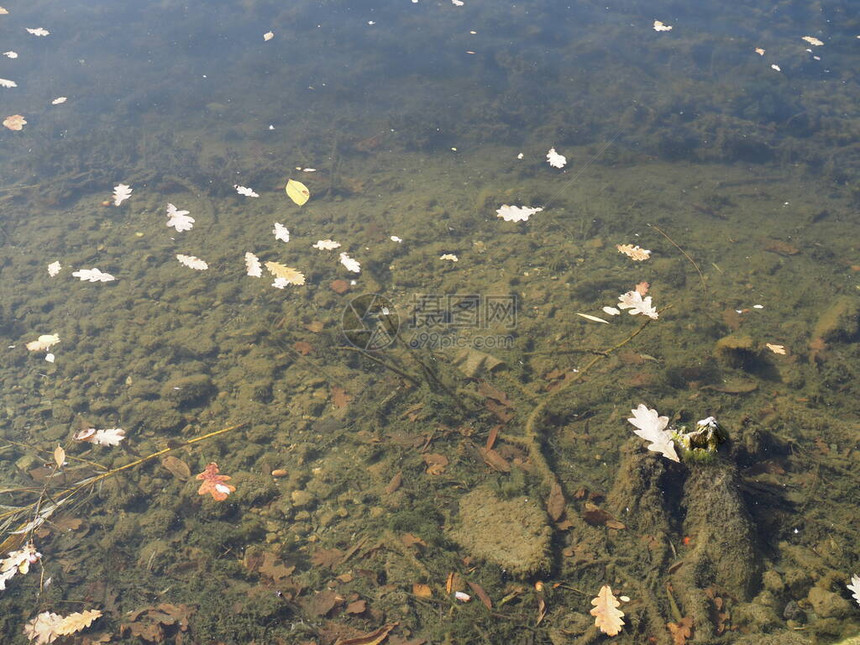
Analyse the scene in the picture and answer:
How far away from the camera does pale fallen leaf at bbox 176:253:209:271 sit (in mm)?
5530

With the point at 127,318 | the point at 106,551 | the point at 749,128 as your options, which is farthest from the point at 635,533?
the point at 749,128

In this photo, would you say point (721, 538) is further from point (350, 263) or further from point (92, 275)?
point (92, 275)

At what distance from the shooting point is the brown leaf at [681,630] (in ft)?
8.55

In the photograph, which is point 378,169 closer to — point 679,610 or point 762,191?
point 762,191

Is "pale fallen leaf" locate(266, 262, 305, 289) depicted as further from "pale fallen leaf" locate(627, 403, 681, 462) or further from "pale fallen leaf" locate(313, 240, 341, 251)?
"pale fallen leaf" locate(627, 403, 681, 462)

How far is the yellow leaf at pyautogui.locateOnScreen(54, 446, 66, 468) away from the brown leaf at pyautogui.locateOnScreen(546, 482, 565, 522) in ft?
12.0

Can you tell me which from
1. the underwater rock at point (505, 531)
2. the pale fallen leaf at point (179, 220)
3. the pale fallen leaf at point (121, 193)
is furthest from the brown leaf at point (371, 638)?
the pale fallen leaf at point (121, 193)

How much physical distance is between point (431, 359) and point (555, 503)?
1617 millimetres

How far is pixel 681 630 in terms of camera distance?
2.64 meters

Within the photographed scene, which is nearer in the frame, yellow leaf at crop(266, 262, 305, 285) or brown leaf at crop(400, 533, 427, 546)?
brown leaf at crop(400, 533, 427, 546)

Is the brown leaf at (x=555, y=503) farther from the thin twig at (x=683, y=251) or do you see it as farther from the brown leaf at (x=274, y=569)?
the thin twig at (x=683, y=251)

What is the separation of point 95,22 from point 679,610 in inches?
579

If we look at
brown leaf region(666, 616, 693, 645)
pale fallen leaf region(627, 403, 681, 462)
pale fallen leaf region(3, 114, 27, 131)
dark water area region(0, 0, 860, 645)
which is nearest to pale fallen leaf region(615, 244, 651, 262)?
dark water area region(0, 0, 860, 645)
